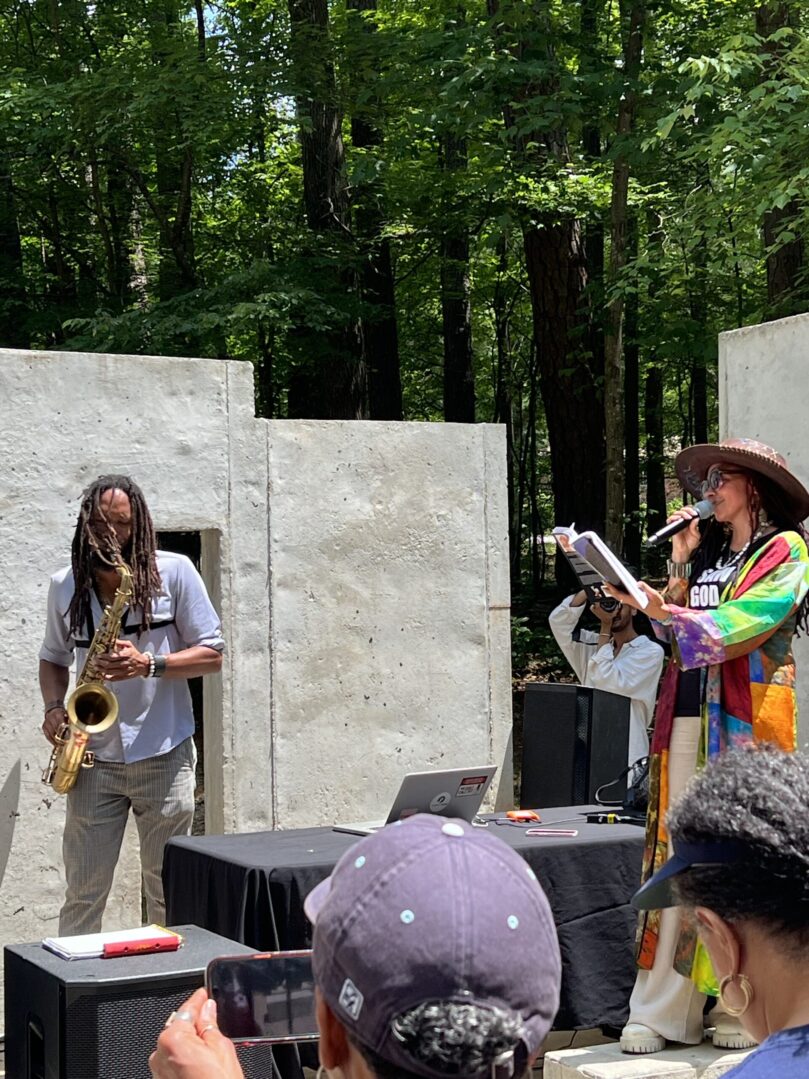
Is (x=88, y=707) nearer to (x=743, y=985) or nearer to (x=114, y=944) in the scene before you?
(x=114, y=944)

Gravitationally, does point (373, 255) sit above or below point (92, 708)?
above

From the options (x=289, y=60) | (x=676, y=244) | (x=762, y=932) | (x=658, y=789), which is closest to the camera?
(x=762, y=932)

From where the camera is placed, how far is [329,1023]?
4.70ft

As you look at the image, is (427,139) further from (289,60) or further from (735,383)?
(735,383)

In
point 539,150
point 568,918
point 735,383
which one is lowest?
point 568,918

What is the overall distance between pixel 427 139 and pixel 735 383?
8.58m

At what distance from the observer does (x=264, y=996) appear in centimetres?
268

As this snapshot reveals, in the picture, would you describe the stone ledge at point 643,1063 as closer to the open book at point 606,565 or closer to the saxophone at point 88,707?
the open book at point 606,565

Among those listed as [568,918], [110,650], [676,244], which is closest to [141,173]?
[676,244]

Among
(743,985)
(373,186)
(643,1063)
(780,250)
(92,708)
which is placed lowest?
(643,1063)

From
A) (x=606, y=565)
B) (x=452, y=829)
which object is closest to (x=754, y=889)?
(x=452, y=829)

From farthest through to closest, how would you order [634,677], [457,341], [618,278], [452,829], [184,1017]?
[457,341], [618,278], [634,677], [184,1017], [452,829]

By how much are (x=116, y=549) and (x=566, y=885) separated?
2.20 meters

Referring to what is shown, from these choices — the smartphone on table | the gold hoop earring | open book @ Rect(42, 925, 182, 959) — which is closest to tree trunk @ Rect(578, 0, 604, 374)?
open book @ Rect(42, 925, 182, 959)
